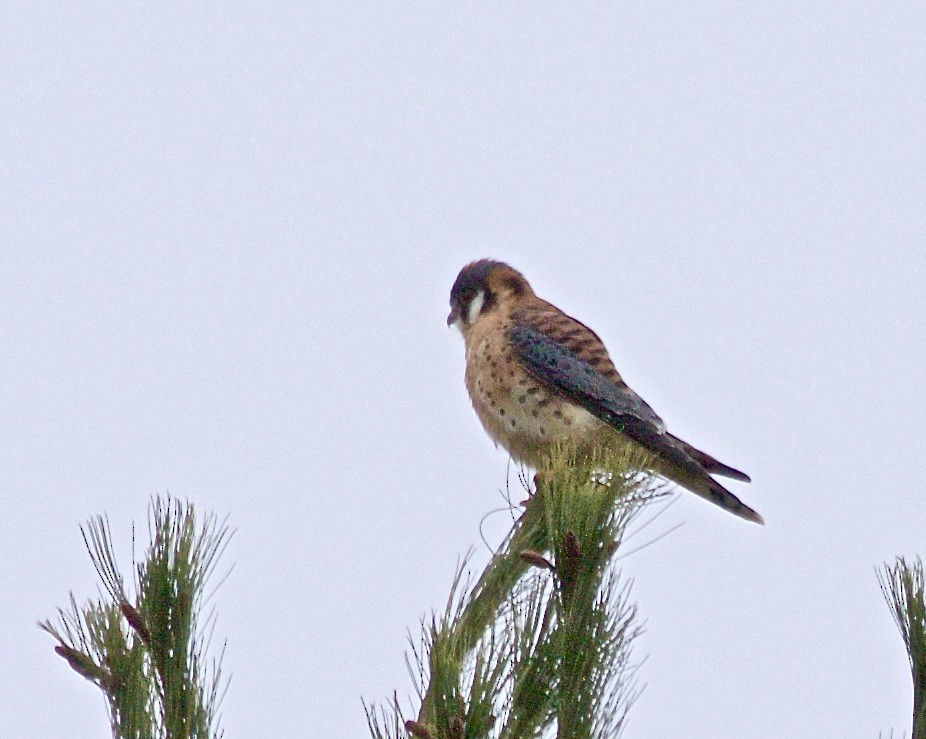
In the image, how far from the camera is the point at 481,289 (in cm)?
605

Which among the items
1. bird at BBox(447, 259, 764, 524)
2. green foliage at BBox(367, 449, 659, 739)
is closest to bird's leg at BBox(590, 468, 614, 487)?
green foliage at BBox(367, 449, 659, 739)

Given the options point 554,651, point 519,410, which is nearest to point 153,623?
point 554,651

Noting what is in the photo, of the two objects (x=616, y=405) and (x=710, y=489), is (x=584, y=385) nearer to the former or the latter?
(x=616, y=405)

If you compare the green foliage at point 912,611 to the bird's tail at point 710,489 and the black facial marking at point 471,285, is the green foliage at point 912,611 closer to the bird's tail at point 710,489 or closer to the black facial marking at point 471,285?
the bird's tail at point 710,489

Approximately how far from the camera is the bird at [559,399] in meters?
4.90

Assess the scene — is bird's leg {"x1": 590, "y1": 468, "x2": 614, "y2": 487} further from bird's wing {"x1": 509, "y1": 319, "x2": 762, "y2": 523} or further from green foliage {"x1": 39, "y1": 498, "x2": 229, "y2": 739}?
bird's wing {"x1": 509, "y1": 319, "x2": 762, "y2": 523}

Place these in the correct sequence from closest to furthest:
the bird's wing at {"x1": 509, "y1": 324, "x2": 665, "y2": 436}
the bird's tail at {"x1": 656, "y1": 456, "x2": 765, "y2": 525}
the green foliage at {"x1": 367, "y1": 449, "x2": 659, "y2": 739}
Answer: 1. the green foliage at {"x1": 367, "y1": 449, "x2": 659, "y2": 739}
2. the bird's tail at {"x1": 656, "y1": 456, "x2": 765, "y2": 525}
3. the bird's wing at {"x1": 509, "y1": 324, "x2": 665, "y2": 436}

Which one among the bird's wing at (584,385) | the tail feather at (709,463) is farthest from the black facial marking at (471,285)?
the tail feather at (709,463)

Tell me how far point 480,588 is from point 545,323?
10.2ft

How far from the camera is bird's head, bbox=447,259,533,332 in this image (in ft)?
19.6

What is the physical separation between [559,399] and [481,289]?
1.13 meters

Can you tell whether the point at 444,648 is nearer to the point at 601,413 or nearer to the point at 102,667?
the point at 102,667

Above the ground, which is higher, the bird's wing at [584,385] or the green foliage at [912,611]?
the bird's wing at [584,385]

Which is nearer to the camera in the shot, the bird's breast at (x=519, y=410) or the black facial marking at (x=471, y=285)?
the bird's breast at (x=519, y=410)
